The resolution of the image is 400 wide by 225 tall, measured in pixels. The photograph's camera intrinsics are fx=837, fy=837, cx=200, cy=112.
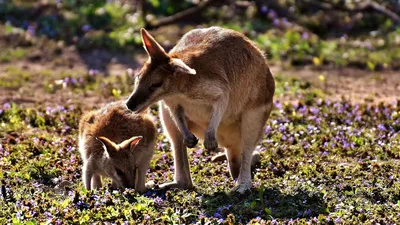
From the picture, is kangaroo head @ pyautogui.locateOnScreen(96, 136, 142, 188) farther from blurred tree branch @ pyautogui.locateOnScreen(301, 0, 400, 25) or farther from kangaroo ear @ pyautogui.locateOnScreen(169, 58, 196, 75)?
blurred tree branch @ pyautogui.locateOnScreen(301, 0, 400, 25)

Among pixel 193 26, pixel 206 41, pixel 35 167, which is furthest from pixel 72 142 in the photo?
pixel 193 26

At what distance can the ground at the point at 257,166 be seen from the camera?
6.90 meters

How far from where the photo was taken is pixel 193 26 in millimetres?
14883

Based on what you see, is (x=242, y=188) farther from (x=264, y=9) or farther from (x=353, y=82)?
(x=264, y=9)

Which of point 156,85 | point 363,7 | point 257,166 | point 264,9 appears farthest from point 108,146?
point 363,7

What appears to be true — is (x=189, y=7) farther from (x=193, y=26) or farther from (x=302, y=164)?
(x=302, y=164)

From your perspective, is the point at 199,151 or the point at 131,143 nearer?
the point at 131,143

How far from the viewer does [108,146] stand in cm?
774

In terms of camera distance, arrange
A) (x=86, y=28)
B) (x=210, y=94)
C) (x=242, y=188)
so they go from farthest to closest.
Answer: (x=86, y=28) < (x=242, y=188) < (x=210, y=94)

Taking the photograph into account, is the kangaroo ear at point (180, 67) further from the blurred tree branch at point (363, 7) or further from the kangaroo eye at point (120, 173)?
the blurred tree branch at point (363, 7)

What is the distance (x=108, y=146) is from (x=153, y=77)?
0.98 meters

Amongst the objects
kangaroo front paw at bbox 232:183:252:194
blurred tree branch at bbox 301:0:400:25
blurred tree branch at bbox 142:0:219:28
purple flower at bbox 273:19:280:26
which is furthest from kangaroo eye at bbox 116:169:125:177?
blurred tree branch at bbox 301:0:400:25

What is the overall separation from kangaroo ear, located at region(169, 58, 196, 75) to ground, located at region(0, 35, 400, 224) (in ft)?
3.65

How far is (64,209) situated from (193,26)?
27.6 feet
